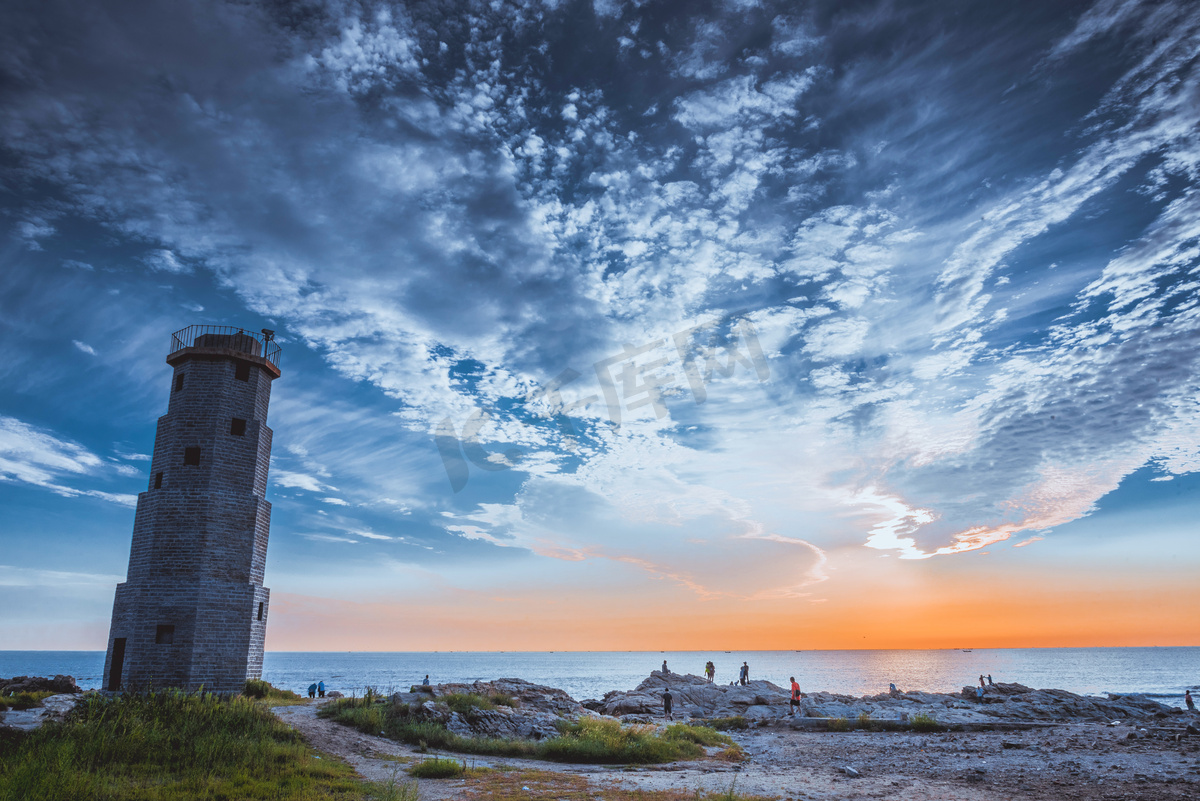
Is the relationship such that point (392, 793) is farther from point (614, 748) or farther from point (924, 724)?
point (924, 724)

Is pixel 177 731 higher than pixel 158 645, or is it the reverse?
pixel 158 645

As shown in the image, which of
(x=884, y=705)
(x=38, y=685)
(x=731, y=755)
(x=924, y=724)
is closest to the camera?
(x=731, y=755)

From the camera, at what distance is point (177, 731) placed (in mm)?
15992

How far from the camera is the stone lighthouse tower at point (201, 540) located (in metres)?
23.0

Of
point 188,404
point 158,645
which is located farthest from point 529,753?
point 188,404

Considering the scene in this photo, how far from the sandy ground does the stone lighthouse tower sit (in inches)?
147

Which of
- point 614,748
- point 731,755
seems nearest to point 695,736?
point 731,755

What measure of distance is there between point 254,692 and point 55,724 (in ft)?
33.9

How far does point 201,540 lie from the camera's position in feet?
78.1

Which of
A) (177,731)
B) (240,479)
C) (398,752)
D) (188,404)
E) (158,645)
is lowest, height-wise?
(398,752)

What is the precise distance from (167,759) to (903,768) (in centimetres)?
1962

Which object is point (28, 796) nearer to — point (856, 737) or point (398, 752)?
point (398, 752)

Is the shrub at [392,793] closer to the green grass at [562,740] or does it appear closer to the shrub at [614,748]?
the green grass at [562,740]

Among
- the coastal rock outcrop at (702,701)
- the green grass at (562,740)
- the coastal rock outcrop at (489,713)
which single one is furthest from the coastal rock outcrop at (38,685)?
the coastal rock outcrop at (702,701)
